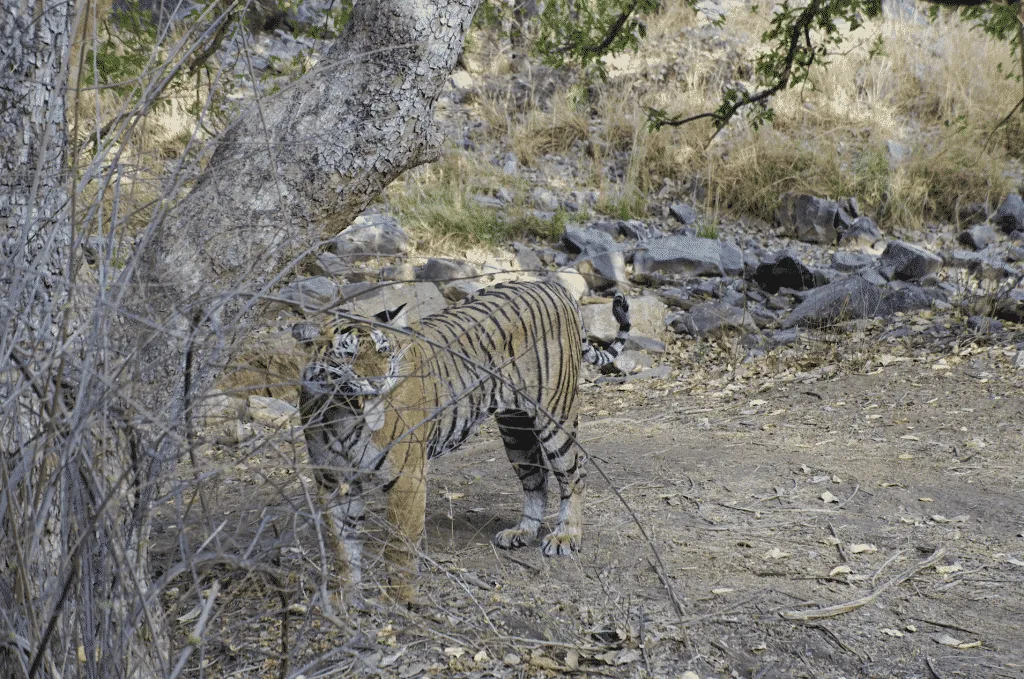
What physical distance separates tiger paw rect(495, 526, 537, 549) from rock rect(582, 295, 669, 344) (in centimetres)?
348

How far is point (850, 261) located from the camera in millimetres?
9570

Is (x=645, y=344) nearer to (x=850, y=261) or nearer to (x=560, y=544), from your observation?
(x=850, y=261)

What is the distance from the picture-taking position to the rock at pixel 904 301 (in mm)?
7520

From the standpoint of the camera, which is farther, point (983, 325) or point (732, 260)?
point (732, 260)

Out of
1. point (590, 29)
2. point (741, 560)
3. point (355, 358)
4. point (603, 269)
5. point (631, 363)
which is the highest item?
point (590, 29)

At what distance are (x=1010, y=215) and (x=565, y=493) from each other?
844 cm

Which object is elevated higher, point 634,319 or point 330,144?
point 330,144

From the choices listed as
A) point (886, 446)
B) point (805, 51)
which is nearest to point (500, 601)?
point (886, 446)

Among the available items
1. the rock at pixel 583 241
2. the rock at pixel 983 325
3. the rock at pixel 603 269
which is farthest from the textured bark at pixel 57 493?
the rock at pixel 583 241

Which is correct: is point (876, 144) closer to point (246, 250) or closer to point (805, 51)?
point (805, 51)

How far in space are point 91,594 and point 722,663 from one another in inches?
73.2

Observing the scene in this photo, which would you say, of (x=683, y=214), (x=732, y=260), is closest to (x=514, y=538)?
(x=732, y=260)

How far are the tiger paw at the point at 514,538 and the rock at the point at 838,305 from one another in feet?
12.6

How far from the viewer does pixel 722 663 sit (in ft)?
10.1
